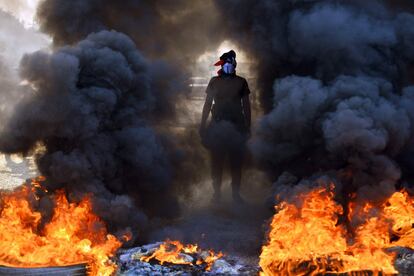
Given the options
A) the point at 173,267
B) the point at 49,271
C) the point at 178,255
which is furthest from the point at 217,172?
the point at 49,271

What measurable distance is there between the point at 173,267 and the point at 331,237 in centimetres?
225

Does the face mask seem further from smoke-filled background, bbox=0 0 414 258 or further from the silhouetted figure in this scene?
smoke-filled background, bbox=0 0 414 258

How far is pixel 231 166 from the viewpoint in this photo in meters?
10.2

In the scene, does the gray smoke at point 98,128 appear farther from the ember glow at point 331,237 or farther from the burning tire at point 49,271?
the ember glow at point 331,237

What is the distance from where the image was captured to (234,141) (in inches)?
388

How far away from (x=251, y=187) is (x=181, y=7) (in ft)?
14.5

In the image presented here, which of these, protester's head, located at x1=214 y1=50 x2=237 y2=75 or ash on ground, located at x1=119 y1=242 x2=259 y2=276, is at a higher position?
protester's head, located at x1=214 y1=50 x2=237 y2=75

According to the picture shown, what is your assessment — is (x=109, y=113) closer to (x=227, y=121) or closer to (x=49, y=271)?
(x=227, y=121)

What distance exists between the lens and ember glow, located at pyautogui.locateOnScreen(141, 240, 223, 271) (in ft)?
22.8

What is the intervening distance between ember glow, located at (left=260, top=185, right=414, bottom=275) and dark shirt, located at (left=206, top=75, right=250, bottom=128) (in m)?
2.51

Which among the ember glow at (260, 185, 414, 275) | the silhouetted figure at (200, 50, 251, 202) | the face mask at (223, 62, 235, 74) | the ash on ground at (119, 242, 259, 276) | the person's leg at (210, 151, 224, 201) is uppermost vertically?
the face mask at (223, 62, 235, 74)

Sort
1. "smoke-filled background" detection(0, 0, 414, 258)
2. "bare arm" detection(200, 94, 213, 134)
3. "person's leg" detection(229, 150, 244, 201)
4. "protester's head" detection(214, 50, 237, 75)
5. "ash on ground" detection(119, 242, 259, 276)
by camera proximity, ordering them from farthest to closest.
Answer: "person's leg" detection(229, 150, 244, 201)
"bare arm" detection(200, 94, 213, 134)
"protester's head" detection(214, 50, 237, 75)
"smoke-filled background" detection(0, 0, 414, 258)
"ash on ground" detection(119, 242, 259, 276)

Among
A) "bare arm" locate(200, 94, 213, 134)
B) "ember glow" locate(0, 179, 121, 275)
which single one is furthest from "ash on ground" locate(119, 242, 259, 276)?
"bare arm" locate(200, 94, 213, 134)

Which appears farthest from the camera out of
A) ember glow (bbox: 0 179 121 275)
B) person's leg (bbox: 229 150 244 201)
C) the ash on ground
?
person's leg (bbox: 229 150 244 201)
